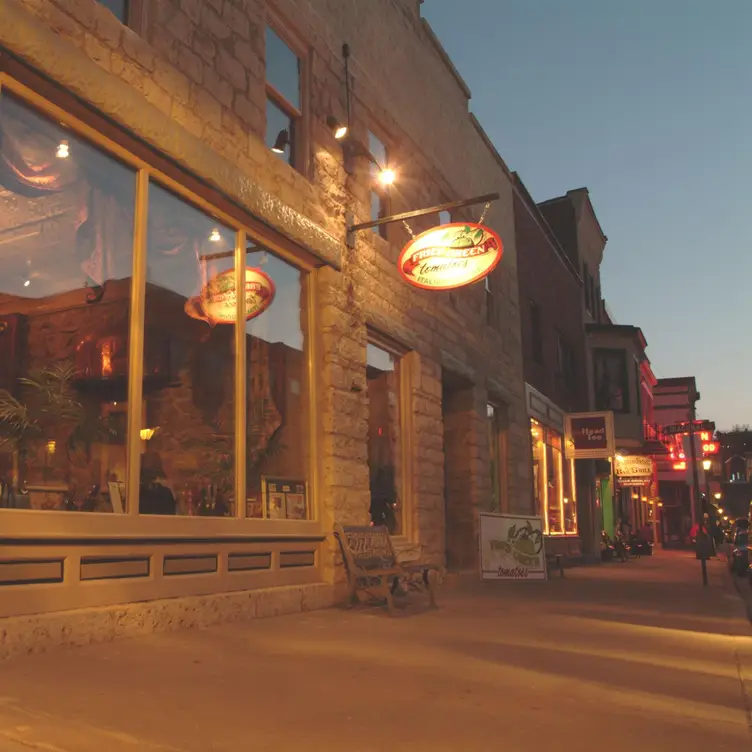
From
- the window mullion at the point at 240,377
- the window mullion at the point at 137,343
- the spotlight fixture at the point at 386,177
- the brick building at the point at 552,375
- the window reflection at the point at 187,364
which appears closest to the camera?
the window mullion at the point at 137,343

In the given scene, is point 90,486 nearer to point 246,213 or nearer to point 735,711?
point 246,213

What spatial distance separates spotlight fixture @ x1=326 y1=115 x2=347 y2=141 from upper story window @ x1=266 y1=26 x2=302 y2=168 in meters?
0.46

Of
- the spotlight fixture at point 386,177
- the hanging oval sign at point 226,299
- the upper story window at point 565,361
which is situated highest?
the spotlight fixture at point 386,177

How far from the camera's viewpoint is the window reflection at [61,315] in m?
5.93

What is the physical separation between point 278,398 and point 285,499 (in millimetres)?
1142

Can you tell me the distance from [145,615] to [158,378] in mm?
2090

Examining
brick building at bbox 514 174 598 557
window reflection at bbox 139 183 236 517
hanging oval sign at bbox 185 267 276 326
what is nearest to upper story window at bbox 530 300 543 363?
brick building at bbox 514 174 598 557

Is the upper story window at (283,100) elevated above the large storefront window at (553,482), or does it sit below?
above

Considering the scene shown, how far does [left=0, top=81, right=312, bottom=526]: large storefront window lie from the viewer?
6.09 meters

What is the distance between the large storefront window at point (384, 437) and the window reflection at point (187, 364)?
116 inches

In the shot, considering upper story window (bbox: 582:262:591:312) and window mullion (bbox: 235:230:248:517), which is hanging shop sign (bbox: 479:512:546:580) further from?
upper story window (bbox: 582:262:591:312)

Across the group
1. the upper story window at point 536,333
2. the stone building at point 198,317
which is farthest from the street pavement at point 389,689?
the upper story window at point 536,333

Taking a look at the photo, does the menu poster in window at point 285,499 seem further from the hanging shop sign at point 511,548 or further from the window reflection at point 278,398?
the hanging shop sign at point 511,548

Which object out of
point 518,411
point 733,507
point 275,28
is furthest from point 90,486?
point 733,507
